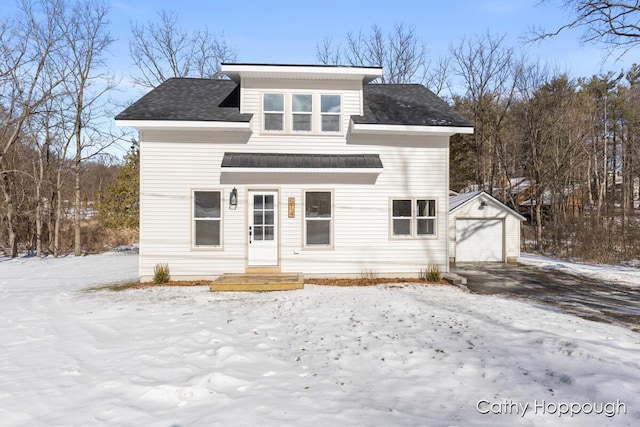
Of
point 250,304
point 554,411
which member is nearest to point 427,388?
point 554,411

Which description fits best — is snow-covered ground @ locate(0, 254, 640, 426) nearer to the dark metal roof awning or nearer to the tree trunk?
the dark metal roof awning

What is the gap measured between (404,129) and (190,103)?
6402mm

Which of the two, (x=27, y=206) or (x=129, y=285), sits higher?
(x=27, y=206)

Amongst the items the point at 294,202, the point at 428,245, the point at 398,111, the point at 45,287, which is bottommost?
the point at 45,287

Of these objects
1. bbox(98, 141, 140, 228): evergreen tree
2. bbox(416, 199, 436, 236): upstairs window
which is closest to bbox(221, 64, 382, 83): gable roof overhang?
bbox(416, 199, 436, 236): upstairs window

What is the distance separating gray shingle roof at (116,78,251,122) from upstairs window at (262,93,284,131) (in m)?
0.58

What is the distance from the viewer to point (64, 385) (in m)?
3.88

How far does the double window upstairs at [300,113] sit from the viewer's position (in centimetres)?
1028

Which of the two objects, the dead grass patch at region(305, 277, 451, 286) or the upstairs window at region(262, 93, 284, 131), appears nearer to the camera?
the dead grass patch at region(305, 277, 451, 286)

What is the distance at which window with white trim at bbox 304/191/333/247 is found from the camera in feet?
33.8

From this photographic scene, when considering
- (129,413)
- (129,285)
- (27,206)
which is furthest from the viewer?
(27,206)

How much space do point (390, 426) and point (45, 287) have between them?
11.0 m

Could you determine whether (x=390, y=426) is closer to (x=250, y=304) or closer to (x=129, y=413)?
(x=129, y=413)

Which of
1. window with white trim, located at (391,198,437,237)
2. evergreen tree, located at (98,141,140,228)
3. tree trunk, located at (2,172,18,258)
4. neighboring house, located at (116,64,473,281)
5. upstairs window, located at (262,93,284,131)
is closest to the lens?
neighboring house, located at (116,64,473,281)
